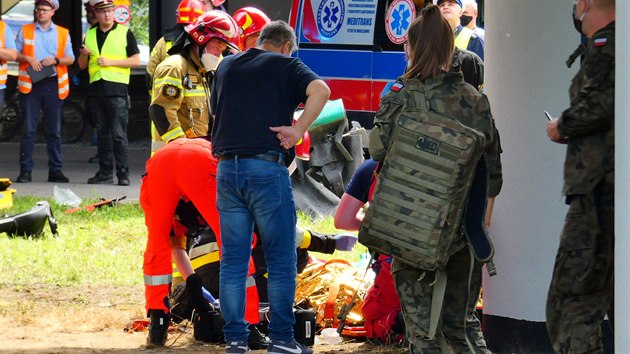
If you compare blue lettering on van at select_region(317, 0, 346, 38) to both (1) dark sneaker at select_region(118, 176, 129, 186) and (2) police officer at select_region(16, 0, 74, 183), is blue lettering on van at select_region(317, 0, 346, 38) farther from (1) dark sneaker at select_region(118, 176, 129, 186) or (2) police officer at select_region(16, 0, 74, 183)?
Result: (2) police officer at select_region(16, 0, 74, 183)

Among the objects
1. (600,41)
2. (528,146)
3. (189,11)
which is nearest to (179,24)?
(189,11)

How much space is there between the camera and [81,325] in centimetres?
743

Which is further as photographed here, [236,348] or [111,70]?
[111,70]

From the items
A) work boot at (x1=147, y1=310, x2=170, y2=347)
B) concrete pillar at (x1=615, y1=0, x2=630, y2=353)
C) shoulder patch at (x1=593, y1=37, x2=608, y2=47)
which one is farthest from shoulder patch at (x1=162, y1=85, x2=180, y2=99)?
concrete pillar at (x1=615, y1=0, x2=630, y2=353)

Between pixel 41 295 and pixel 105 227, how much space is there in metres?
2.56

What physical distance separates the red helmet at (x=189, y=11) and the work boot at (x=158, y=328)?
8.30ft

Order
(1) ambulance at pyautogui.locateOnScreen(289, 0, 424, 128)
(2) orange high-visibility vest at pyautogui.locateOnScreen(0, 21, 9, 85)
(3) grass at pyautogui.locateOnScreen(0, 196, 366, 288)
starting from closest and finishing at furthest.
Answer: (3) grass at pyautogui.locateOnScreen(0, 196, 366, 288) < (1) ambulance at pyautogui.locateOnScreen(289, 0, 424, 128) < (2) orange high-visibility vest at pyautogui.locateOnScreen(0, 21, 9, 85)

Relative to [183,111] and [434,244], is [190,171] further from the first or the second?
[434,244]

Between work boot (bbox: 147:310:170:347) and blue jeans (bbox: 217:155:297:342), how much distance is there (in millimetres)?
634

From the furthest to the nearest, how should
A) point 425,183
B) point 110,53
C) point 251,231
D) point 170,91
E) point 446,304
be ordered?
1. point 110,53
2. point 170,91
3. point 251,231
4. point 446,304
5. point 425,183

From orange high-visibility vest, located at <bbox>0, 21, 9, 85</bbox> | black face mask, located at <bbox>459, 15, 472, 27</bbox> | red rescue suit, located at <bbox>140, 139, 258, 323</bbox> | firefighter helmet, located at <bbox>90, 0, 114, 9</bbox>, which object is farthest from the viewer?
orange high-visibility vest, located at <bbox>0, 21, 9, 85</bbox>

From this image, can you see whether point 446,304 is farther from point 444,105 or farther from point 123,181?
point 123,181

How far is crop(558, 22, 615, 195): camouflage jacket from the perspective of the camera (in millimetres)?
4605

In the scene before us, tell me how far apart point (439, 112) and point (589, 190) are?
2.36 feet
